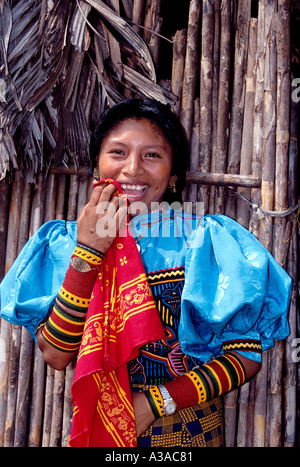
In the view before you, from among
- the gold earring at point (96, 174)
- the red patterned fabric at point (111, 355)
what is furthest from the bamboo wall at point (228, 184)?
the red patterned fabric at point (111, 355)

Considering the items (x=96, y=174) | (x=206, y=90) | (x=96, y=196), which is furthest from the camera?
(x=206, y=90)

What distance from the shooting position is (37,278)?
1.52m

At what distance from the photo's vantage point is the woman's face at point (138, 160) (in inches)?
58.7

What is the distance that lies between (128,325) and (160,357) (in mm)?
218

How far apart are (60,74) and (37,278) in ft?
3.55

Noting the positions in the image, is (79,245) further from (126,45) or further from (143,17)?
(143,17)

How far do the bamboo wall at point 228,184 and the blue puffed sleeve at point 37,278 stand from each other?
2.06 feet

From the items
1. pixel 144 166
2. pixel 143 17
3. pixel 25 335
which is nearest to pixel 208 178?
pixel 144 166

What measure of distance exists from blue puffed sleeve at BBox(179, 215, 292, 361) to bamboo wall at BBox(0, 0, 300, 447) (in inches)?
20.8

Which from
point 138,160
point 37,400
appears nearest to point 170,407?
point 138,160

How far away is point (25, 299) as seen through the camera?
1464 millimetres

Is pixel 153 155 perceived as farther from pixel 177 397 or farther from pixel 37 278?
pixel 177 397

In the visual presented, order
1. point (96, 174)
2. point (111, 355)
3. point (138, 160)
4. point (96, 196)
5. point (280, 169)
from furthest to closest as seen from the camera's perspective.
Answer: point (280, 169) < point (96, 174) < point (138, 160) < point (96, 196) < point (111, 355)

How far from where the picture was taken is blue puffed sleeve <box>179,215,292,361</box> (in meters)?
1.31
